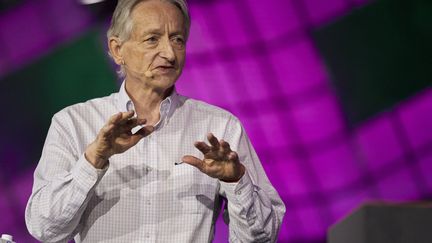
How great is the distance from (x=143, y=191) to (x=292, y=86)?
4.67ft

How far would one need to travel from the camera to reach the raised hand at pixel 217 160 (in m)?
2.14

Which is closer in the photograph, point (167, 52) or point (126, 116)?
point (126, 116)

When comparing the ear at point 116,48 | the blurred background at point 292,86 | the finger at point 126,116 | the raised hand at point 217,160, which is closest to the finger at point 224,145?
the raised hand at point 217,160

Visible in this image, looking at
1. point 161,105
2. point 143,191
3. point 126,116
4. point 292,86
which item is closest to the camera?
point 126,116

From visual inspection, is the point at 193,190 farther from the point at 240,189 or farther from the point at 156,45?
the point at 156,45

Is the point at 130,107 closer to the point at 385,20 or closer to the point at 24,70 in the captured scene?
the point at 24,70

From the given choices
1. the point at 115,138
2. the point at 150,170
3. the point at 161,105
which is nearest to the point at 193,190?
the point at 150,170

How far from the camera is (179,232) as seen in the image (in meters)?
2.39

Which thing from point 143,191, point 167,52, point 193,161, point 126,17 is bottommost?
point 143,191

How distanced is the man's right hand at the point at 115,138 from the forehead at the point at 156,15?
1.38 feet

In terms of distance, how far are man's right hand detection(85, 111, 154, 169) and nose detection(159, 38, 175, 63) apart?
0.32 m

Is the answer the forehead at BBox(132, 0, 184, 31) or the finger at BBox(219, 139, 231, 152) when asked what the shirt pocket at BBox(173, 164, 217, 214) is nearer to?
the finger at BBox(219, 139, 231, 152)

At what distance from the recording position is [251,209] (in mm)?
2289

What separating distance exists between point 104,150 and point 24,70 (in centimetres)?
171
